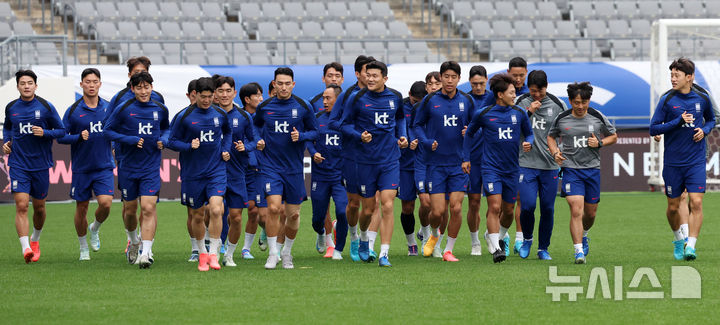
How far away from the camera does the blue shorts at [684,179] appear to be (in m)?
11.8

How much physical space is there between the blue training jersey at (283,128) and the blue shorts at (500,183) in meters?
1.98

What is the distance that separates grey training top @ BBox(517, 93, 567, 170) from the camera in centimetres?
1194

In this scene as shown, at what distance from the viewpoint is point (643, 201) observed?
21922mm

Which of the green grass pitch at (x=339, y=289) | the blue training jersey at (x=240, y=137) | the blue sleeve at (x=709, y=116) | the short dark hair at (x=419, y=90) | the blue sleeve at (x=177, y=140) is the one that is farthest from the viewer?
the short dark hair at (x=419, y=90)

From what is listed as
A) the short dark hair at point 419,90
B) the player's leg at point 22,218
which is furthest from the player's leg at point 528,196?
the player's leg at point 22,218

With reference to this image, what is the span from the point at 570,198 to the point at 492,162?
39.3 inches

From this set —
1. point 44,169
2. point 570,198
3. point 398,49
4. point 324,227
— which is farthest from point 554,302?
point 398,49

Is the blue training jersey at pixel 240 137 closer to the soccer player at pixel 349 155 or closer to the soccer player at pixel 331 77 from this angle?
the soccer player at pixel 349 155

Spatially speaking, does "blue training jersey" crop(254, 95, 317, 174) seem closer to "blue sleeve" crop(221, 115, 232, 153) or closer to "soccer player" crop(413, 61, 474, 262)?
"blue sleeve" crop(221, 115, 232, 153)

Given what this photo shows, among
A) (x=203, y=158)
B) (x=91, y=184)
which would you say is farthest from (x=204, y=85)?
(x=91, y=184)

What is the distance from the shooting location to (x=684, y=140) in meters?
11.8

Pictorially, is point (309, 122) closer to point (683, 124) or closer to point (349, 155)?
point (349, 155)

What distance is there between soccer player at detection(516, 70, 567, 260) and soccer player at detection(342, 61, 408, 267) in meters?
1.47

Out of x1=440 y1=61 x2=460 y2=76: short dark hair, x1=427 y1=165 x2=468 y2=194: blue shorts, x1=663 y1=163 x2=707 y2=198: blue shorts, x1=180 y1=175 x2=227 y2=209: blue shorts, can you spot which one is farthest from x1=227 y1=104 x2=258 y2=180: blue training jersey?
x1=663 y1=163 x2=707 y2=198: blue shorts
